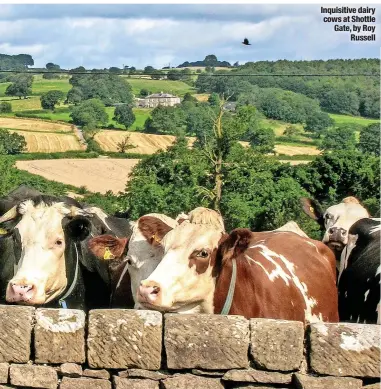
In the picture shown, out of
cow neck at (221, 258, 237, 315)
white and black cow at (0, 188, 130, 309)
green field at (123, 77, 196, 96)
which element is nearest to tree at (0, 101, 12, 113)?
green field at (123, 77, 196, 96)

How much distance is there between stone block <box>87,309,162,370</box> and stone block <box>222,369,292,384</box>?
0.52 meters

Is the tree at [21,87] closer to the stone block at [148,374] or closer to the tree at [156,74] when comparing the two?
the tree at [156,74]

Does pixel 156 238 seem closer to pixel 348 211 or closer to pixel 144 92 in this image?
pixel 348 211

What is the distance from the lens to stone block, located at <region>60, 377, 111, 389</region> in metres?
5.98

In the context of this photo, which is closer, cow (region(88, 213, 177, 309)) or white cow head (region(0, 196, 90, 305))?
white cow head (region(0, 196, 90, 305))

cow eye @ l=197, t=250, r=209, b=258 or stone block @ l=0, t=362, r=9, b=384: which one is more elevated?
cow eye @ l=197, t=250, r=209, b=258

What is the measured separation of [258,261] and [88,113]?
102 metres

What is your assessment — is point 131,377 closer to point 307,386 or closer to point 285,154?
point 307,386

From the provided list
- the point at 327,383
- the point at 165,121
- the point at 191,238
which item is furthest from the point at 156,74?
the point at 165,121

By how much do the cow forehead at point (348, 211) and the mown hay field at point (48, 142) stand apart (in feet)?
267

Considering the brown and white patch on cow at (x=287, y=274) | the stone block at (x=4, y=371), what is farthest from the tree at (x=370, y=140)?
the stone block at (x=4, y=371)

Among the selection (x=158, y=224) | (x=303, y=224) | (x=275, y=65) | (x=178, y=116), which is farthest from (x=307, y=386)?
(x=275, y=65)

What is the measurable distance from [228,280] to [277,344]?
61.0 inches

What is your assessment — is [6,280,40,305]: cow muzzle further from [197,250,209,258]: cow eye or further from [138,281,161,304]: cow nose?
[197,250,209,258]: cow eye
